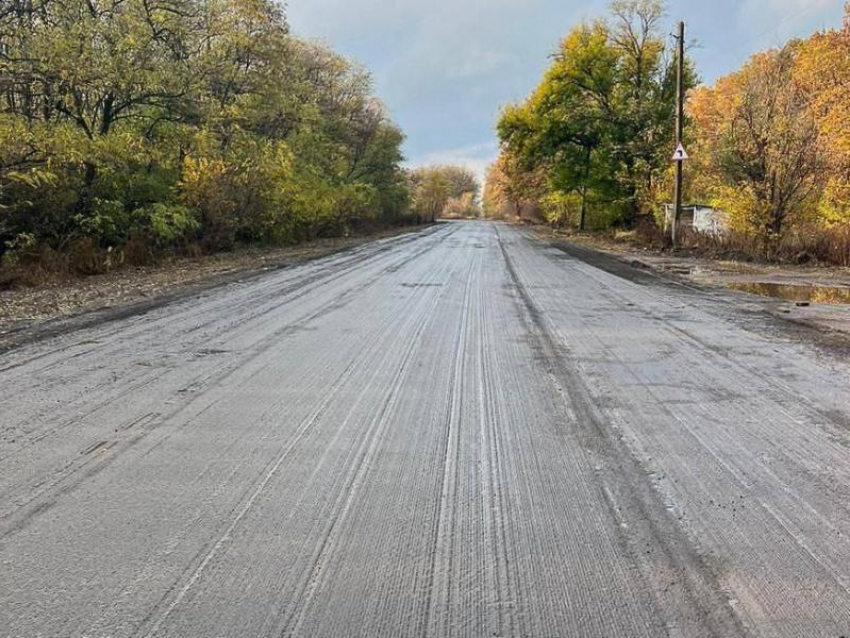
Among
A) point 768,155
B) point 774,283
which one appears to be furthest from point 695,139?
point 774,283

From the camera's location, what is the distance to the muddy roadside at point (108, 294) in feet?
23.5

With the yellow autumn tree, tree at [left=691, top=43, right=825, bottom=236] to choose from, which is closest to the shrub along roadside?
tree at [left=691, top=43, right=825, bottom=236]

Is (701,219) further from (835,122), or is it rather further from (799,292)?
(799,292)

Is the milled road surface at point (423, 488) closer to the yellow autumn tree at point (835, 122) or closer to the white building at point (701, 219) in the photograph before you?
the yellow autumn tree at point (835, 122)

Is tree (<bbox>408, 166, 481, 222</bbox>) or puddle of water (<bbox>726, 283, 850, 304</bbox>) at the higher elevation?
tree (<bbox>408, 166, 481, 222</bbox>)

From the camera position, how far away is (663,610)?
2.09 m

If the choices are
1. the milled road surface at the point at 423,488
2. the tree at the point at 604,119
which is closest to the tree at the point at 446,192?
the tree at the point at 604,119

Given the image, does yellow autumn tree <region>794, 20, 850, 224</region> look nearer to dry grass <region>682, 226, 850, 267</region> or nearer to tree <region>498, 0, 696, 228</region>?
dry grass <region>682, 226, 850, 267</region>

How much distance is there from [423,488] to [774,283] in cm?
1143

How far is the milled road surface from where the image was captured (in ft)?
6.94

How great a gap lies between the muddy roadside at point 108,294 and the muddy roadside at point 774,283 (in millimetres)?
8965

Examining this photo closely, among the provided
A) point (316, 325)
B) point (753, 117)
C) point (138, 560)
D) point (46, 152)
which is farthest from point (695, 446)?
point (753, 117)

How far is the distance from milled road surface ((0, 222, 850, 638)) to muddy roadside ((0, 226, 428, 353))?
1.24 m

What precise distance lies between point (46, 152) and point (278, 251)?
925cm
